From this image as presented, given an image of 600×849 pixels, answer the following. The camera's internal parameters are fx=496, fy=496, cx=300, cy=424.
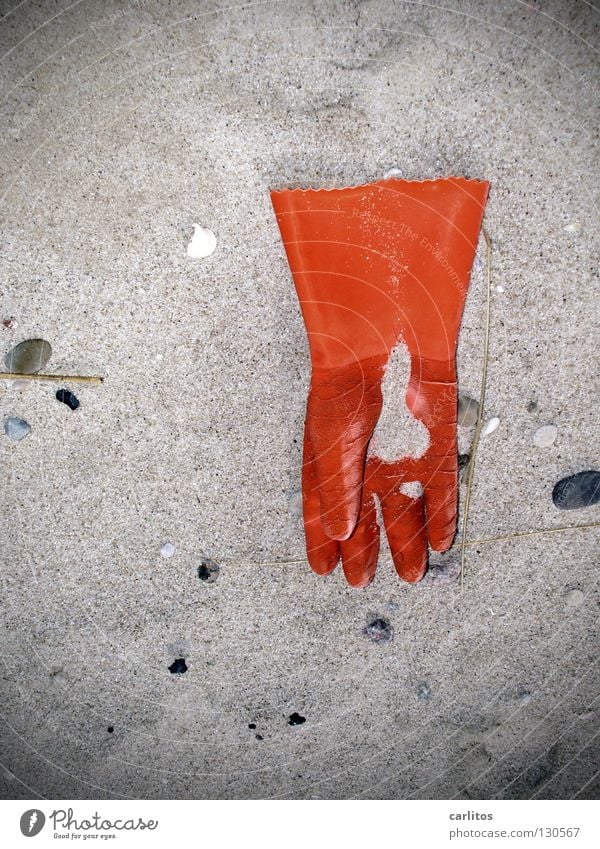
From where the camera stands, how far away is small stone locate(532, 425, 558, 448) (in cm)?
165

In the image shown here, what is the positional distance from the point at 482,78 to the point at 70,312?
144 cm

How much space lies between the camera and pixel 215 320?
5.22 ft

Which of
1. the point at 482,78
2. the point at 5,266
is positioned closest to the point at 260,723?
the point at 5,266

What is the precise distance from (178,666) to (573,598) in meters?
1.42

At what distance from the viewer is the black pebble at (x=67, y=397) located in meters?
1.62

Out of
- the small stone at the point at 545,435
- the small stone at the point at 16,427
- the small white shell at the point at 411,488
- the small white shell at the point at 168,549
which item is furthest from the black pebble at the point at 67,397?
the small stone at the point at 545,435

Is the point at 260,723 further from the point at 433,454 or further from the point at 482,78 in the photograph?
the point at 482,78

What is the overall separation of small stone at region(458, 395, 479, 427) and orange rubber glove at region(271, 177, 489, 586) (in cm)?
9

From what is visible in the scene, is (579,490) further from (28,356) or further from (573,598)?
(28,356)

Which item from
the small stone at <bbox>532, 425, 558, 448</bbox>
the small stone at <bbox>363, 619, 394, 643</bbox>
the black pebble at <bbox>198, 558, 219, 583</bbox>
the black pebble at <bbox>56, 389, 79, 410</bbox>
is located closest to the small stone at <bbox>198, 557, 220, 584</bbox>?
the black pebble at <bbox>198, 558, 219, 583</bbox>

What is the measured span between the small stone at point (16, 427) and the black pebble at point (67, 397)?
0.48 feet

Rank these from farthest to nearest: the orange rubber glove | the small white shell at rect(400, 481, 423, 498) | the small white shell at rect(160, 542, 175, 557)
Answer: the small white shell at rect(160, 542, 175, 557) < the small white shell at rect(400, 481, 423, 498) < the orange rubber glove

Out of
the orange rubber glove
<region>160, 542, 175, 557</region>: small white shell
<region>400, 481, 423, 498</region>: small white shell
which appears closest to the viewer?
the orange rubber glove

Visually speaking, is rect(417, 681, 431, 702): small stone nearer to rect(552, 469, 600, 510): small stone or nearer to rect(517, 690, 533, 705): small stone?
rect(517, 690, 533, 705): small stone
